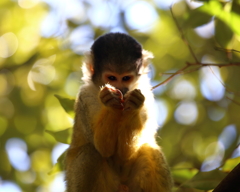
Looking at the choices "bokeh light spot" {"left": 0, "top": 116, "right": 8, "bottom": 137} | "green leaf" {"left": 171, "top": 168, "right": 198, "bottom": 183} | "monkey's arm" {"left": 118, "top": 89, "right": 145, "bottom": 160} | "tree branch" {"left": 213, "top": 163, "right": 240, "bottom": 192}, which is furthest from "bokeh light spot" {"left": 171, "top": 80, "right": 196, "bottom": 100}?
"tree branch" {"left": 213, "top": 163, "right": 240, "bottom": 192}

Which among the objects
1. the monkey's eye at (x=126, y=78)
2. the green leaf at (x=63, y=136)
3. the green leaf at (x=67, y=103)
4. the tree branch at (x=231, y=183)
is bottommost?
the green leaf at (x=63, y=136)

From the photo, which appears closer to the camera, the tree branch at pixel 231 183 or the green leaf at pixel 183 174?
the tree branch at pixel 231 183

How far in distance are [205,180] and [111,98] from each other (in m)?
1.06

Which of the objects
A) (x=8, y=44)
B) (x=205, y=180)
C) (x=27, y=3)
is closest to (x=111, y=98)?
(x=205, y=180)

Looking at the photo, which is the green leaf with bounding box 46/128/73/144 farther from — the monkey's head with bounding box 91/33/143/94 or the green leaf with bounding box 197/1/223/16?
the green leaf with bounding box 197/1/223/16

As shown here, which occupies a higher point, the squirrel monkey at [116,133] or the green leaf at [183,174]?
the squirrel monkey at [116,133]

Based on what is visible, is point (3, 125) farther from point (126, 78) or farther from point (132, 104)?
point (132, 104)

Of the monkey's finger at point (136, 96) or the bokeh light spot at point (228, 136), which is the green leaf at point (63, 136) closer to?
the monkey's finger at point (136, 96)

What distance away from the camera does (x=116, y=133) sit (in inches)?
125

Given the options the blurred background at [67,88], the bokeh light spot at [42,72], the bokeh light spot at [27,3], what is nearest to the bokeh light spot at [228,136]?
the blurred background at [67,88]

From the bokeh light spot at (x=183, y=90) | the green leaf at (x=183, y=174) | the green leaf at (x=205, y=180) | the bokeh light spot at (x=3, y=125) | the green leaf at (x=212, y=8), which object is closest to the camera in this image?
the green leaf at (x=205, y=180)

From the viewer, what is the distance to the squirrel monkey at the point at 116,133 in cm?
312

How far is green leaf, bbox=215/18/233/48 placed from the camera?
10.7ft

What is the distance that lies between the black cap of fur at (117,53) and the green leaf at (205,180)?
1283 millimetres
